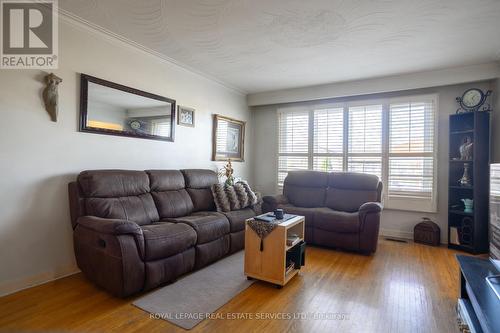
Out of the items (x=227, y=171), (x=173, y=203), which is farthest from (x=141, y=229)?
(x=227, y=171)

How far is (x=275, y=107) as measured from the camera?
543cm

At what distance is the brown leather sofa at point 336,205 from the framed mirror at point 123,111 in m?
1.96

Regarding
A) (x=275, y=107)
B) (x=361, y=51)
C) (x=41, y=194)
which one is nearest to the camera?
(x=41, y=194)

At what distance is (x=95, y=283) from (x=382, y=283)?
2.71 metres

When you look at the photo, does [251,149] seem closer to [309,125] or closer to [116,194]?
[309,125]

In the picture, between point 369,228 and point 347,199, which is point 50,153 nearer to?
point 369,228

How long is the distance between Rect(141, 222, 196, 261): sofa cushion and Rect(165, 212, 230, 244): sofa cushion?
0.31 feet

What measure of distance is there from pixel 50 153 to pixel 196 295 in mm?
1897

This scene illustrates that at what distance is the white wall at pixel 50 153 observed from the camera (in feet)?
7.45

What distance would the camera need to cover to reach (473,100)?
12.2 feet

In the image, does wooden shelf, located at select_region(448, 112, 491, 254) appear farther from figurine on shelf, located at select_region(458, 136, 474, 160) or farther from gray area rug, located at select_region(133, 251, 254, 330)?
gray area rug, located at select_region(133, 251, 254, 330)

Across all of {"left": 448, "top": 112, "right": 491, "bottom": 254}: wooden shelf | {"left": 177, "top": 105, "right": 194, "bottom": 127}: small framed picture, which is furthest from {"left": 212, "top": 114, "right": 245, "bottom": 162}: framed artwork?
{"left": 448, "top": 112, "right": 491, "bottom": 254}: wooden shelf

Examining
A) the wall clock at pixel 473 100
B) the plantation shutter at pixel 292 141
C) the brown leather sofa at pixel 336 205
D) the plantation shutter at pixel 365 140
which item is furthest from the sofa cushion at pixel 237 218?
the wall clock at pixel 473 100

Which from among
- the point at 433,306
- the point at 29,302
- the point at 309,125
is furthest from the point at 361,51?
the point at 29,302
